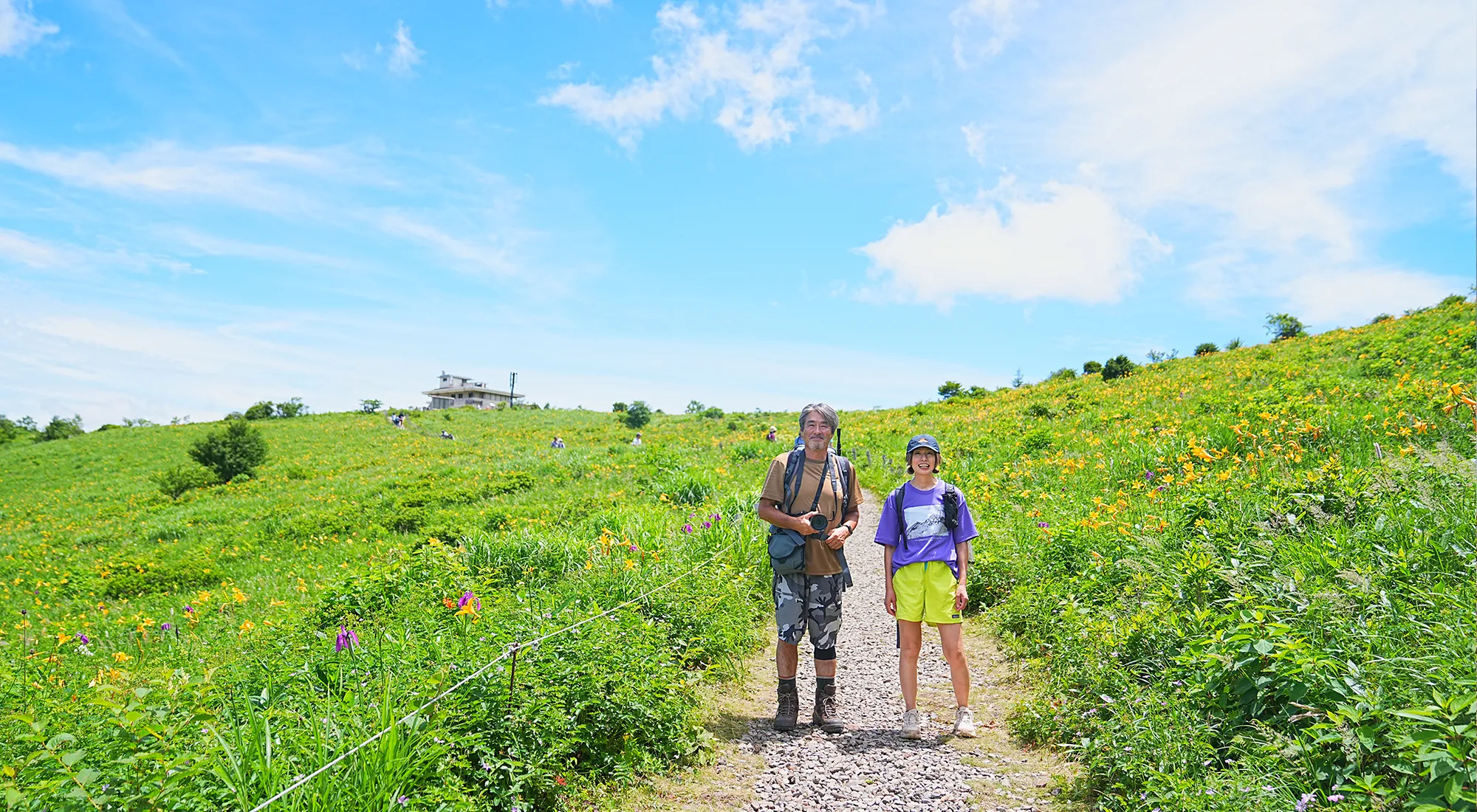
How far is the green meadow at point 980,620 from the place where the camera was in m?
3.05

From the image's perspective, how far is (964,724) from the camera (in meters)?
4.75

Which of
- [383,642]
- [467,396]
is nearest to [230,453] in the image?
[383,642]

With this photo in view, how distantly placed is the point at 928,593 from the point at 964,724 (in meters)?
0.89

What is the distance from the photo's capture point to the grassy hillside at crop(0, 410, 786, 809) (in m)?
3.06

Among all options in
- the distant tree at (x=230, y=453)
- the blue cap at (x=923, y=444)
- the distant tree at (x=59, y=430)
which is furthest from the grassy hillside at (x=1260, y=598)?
the distant tree at (x=59, y=430)

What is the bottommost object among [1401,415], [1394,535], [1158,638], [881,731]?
[881,731]

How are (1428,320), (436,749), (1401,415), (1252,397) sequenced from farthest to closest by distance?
1. (1428,320)
2. (1252,397)
3. (1401,415)
4. (436,749)

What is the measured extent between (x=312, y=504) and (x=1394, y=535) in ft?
73.1

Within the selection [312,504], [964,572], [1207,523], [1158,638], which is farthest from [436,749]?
[312,504]

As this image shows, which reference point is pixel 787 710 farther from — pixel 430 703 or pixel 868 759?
pixel 430 703

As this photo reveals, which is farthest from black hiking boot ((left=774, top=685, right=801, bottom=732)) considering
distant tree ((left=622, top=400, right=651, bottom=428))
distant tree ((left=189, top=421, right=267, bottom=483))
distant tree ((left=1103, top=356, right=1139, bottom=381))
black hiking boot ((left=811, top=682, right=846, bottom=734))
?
distant tree ((left=622, top=400, right=651, bottom=428))

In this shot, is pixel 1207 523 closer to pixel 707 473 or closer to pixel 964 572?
pixel 964 572

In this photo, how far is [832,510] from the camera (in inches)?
191

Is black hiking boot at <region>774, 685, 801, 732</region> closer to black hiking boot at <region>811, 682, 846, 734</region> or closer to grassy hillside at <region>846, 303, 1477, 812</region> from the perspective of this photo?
black hiking boot at <region>811, 682, 846, 734</region>
